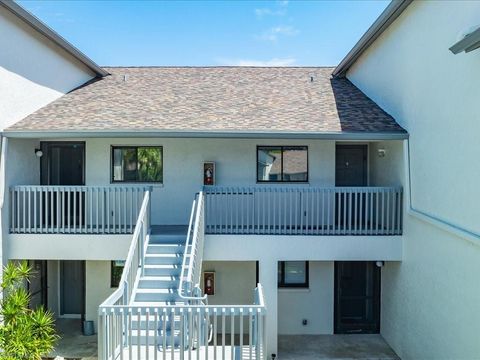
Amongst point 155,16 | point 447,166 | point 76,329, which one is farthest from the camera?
point 155,16

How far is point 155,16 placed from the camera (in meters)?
17.3

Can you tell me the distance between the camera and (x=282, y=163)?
1139 centimetres

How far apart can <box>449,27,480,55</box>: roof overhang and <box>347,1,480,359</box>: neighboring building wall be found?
34 centimetres

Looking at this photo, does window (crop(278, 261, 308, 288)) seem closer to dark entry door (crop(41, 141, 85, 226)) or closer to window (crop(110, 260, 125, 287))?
window (crop(110, 260, 125, 287))

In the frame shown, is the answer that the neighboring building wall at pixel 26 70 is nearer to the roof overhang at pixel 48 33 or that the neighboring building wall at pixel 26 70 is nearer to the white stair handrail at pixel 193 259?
A: the roof overhang at pixel 48 33

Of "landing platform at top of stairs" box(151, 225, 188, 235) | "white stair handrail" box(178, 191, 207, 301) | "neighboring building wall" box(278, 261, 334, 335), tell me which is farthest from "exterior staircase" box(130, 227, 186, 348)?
"neighboring building wall" box(278, 261, 334, 335)

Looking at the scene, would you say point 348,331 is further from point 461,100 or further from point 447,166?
point 461,100

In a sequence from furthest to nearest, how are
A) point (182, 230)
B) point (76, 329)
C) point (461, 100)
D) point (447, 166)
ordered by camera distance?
point (76, 329)
point (182, 230)
point (447, 166)
point (461, 100)

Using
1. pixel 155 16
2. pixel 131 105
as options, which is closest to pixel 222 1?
pixel 155 16

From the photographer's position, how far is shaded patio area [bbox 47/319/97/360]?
9.64 meters

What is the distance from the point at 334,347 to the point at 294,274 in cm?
225

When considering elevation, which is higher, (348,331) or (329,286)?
(329,286)

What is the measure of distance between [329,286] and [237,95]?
22.0 ft

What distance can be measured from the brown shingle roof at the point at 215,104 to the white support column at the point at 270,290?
11.2ft
